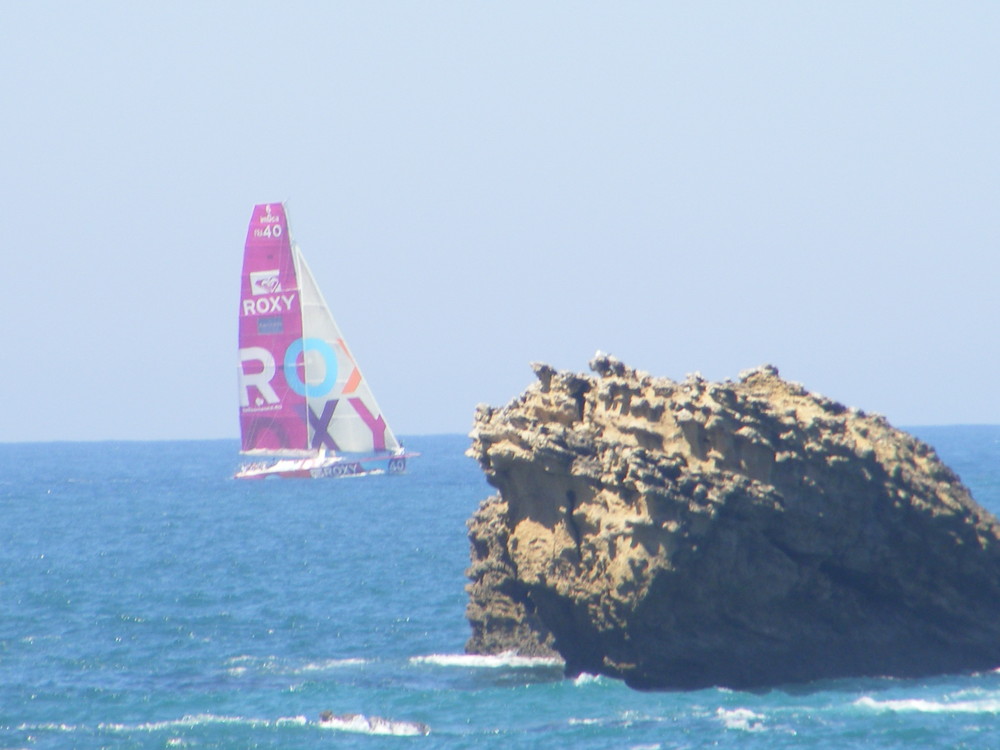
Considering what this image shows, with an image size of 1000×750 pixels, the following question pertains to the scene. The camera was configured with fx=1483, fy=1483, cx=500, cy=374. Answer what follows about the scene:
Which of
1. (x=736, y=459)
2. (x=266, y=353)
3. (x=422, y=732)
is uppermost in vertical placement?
(x=266, y=353)

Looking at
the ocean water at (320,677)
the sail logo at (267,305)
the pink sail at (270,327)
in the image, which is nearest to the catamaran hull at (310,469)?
the pink sail at (270,327)

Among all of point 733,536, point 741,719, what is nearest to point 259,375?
point 733,536

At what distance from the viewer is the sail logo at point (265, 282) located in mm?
84062

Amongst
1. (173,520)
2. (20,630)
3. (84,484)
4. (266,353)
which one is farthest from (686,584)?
(84,484)

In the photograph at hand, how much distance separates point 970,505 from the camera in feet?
76.5

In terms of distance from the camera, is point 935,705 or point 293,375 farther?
point 293,375

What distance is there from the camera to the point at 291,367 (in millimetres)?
86250

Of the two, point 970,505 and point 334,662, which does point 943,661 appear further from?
point 334,662

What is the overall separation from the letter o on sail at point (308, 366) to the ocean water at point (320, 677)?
1269 inches

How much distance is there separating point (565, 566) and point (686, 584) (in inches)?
80.9

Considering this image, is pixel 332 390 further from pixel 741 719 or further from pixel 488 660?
pixel 741 719

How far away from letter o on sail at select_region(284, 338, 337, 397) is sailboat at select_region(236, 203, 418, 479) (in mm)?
58

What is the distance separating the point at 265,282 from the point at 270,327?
2.62 metres

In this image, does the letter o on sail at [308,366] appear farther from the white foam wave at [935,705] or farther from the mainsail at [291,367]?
the white foam wave at [935,705]
